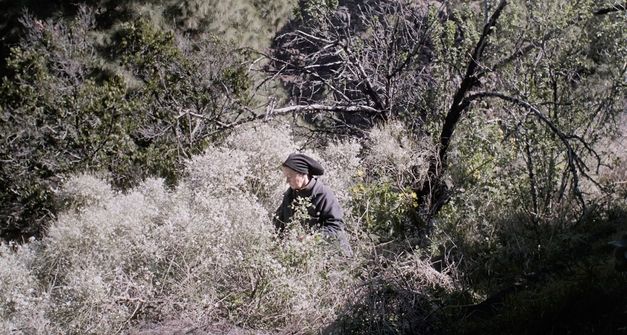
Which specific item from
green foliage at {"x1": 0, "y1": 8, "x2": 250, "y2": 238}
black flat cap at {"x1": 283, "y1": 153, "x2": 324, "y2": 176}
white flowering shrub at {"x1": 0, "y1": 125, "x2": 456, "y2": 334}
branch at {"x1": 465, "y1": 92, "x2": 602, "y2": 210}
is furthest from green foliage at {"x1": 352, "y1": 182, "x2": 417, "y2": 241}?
green foliage at {"x1": 0, "y1": 8, "x2": 250, "y2": 238}

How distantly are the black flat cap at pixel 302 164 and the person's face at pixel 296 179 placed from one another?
0.03 m

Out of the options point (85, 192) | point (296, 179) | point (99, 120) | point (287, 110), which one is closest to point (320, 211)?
point (296, 179)

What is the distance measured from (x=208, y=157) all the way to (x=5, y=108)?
147 inches

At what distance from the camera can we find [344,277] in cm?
430

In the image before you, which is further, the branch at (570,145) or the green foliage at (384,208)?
the green foliage at (384,208)

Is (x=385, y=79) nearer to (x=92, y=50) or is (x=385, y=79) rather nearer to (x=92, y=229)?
(x=92, y=229)

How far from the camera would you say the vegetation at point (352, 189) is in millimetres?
4059

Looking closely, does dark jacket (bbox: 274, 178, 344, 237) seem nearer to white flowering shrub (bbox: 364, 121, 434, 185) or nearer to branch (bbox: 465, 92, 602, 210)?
white flowering shrub (bbox: 364, 121, 434, 185)

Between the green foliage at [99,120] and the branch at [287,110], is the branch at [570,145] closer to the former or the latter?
the branch at [287,110]

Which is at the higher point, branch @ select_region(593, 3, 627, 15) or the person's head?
branch @ select_region(593, 3, 627, 15)

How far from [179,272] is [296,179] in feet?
3.94

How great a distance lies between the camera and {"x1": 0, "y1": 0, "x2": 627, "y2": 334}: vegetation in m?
4.06

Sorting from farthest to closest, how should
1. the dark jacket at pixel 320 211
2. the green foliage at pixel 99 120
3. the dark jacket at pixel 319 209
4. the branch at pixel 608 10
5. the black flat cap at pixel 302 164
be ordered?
1. the green foliage at pixel 99 120
2. the branch at pixel 608 10
3. the black flat cap at pixel 302 164
4. the dark jacket at pixel 319 209
5. the dark jacket at pixel 320 211

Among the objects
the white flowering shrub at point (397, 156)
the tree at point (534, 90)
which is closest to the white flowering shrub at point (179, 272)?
the white flowering shrub at point (397, 156)
